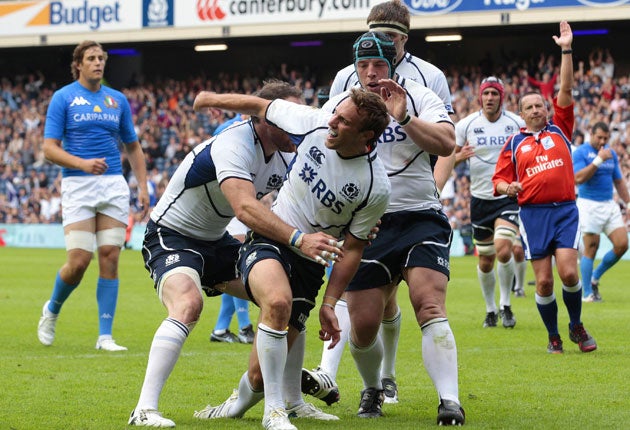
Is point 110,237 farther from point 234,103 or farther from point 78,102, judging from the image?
point 234,103

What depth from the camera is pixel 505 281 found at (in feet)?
40.4

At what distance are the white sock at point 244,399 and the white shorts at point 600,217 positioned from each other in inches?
402

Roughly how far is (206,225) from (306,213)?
87 cm

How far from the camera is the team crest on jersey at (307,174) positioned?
232 inches

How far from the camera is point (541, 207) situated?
31.9 feet

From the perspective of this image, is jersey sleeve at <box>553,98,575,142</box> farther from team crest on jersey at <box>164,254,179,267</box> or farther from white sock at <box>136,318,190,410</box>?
white sock at <box>136,318,190,410</box>

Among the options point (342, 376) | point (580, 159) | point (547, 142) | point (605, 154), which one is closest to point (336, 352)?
point (342, 376)

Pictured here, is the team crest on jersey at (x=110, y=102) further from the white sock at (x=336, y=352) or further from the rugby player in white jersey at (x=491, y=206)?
the rugby player in white jersey at (x=491, y=206)

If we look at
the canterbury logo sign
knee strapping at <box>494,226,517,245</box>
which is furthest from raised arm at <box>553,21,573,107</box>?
the canterbury logo sign

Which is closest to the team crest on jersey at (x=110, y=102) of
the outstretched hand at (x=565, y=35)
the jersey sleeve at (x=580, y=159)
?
the outstretched hand at (x=565, y=35)

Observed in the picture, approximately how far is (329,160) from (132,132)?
4.87 meters

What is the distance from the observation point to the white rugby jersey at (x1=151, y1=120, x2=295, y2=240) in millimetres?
6160

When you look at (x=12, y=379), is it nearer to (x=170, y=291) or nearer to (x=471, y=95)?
(x=170, y=291)

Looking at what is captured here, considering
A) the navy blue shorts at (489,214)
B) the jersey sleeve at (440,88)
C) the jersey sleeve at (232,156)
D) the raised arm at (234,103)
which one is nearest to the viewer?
the raised arm at (234,103)
